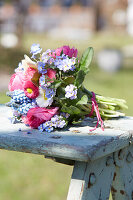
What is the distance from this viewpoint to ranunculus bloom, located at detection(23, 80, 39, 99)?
75.9 inches

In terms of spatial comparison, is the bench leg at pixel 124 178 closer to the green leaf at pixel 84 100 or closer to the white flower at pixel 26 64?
the green leaf at pixel 84 100

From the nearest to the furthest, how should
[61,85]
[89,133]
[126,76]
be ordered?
[89,133], [61,85], [126,76]

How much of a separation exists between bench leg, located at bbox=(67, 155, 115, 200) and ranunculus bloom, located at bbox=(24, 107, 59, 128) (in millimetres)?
295

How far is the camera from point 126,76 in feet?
33.0

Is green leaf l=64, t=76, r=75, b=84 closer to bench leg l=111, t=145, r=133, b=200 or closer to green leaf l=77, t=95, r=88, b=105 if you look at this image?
green leaf l=77, t=95, r=88, b=105

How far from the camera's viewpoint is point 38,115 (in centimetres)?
187

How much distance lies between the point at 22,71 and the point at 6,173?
180 cm

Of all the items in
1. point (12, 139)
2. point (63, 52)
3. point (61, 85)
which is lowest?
point (12, 139)

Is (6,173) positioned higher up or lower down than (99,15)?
lower down

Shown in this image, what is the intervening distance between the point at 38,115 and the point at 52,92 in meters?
Result: 0.13

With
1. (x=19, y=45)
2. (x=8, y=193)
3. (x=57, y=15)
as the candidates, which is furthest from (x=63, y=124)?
(x=57, y=15)

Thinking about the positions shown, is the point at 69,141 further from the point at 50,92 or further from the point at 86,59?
the point at 86,59

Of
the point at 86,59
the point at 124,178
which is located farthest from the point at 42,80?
the point at 124,178

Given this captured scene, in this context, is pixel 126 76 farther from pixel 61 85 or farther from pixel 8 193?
pixel 61 85
